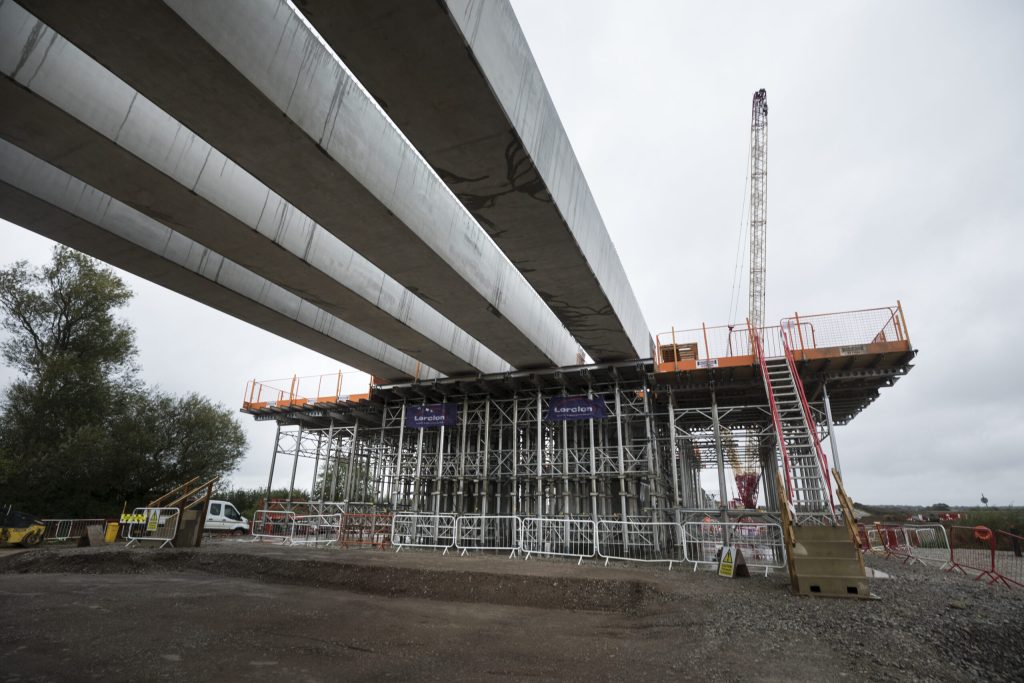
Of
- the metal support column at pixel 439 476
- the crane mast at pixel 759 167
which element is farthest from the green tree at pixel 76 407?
the crane mast at pixel 759 167

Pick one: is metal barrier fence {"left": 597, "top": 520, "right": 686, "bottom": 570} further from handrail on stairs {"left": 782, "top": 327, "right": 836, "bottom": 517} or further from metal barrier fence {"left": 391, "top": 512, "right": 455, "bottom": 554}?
metal barrier fence {"left": 391, "top": 512, "right": 455, "bottom": 554}

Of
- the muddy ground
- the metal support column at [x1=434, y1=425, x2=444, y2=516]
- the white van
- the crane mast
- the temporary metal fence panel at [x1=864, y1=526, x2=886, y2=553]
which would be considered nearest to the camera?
the muddy ground

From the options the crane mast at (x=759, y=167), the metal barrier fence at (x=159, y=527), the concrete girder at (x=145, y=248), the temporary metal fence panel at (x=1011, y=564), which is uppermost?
the crane mast at (x=759, y=167)

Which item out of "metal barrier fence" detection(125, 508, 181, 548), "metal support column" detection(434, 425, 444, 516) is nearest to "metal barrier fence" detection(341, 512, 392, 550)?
"metal support column" detection(434, 425, 444, 516)

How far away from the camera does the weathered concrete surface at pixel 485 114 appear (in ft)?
20.1

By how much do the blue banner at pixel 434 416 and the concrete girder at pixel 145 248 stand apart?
15.8ft

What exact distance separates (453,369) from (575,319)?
6870mm

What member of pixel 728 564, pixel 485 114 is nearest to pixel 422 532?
pixel 728 564

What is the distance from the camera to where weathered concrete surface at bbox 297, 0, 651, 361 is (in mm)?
6137

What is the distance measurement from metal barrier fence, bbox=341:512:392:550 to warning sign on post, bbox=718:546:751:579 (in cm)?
1040

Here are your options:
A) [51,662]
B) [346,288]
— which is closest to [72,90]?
[346,288]

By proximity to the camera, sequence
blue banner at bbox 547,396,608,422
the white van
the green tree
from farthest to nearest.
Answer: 1. the white van
2. the green tree
3. blue banner at bbox 547,396,608,422

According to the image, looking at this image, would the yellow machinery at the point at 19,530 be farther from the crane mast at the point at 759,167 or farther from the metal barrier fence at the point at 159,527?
the crane mast at the point at 759,167

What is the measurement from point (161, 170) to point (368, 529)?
50.6 ft
